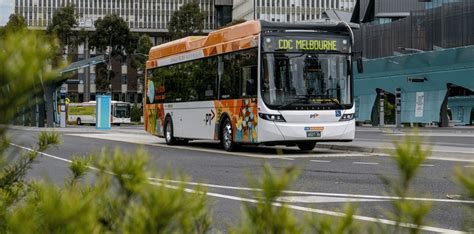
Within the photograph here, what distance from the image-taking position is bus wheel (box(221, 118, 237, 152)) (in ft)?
61.9

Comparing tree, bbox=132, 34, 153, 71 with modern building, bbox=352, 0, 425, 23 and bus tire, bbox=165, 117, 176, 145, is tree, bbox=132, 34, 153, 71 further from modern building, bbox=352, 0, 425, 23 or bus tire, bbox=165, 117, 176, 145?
bus tire, bbox=165, 117, 176, 145

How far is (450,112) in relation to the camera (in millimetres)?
63781

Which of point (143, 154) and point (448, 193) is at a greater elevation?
point (143, 154)

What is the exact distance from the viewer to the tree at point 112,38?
8519cm

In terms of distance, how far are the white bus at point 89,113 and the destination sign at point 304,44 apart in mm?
58145

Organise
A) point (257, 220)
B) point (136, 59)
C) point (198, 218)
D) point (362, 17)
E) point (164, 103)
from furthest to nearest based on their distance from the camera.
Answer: point (362, 17) → point (136, 59) → point (164, 103) → point (198, 218) → point (257, 220)

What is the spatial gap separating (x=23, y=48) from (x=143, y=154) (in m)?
0.43

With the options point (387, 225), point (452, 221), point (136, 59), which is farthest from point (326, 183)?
point (136, 59)

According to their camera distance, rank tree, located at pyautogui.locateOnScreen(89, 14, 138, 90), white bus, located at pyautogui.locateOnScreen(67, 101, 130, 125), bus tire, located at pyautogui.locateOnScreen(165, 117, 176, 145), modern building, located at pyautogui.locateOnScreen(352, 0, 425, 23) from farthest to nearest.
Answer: modern building, located at pyautogui.locateOnScreen(352, 0, 425, 23) < tree, located at pyautogui.locateOnScreen(89, 14, 138, 90) < white bus, located at pyautogui.locateOnScreen(67, 101, 130, 125) < bus tire, located at pyautogui.locateOnScreen(165, 117, 176, 145)

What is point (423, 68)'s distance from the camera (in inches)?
1991

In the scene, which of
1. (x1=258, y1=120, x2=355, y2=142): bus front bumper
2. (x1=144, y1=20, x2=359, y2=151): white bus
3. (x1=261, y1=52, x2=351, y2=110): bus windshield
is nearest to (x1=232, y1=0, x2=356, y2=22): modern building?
(x1=144, y1=20, x2=359, y2=151): white bus

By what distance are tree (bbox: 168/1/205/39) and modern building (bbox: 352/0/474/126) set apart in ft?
70.8

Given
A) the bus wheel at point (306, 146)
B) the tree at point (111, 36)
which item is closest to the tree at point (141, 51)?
the tree at point (111, 36)

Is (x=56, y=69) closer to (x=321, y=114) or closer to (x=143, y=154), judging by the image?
(x=143, y=154)
